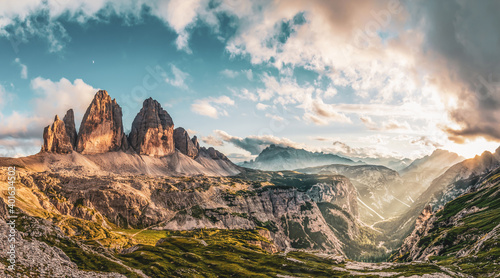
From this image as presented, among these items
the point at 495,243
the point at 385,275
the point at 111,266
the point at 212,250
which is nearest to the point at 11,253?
the point at 111,266

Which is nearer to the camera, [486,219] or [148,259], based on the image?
[148,259]

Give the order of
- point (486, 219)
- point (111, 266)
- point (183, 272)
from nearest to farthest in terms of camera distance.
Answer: point (111, 266)
point (183, 272)
point (486, 219)

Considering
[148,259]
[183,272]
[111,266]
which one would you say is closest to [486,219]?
[183,272]

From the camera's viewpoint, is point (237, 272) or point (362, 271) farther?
point (362, 271)

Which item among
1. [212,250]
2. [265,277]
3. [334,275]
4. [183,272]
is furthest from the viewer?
[212,250]

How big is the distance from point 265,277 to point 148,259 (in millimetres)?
52350

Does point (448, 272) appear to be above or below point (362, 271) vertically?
above

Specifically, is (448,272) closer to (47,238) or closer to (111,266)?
(111,266)

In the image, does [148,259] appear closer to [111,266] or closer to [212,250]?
[111,266]

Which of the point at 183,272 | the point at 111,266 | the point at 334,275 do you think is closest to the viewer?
the point at 111,266

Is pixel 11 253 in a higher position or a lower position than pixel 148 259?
higher

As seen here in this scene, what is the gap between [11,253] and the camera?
5750cm

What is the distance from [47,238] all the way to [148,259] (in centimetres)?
4770

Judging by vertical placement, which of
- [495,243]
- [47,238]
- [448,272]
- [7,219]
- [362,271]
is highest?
[7,219]
